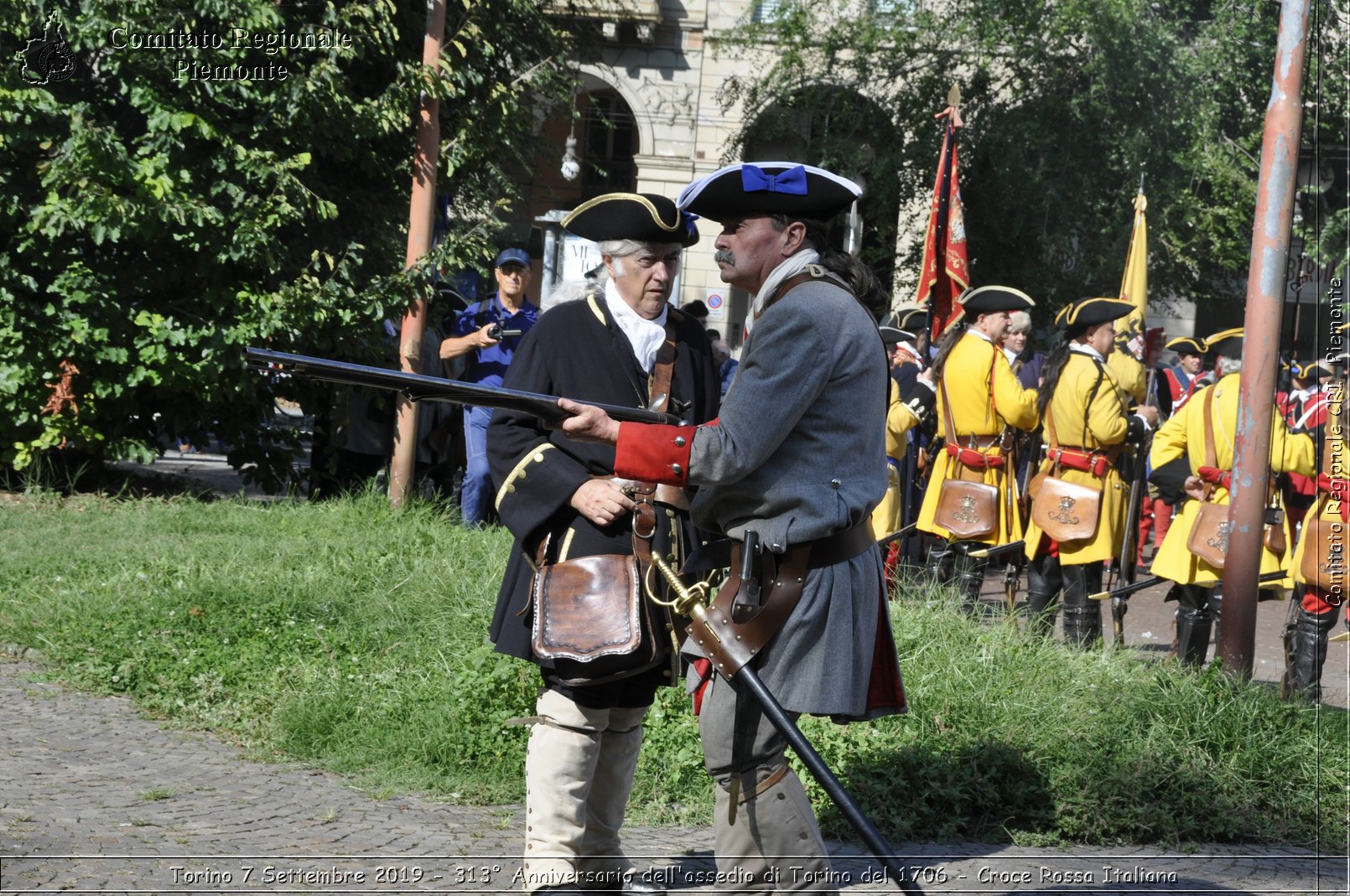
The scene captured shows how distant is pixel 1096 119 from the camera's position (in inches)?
850

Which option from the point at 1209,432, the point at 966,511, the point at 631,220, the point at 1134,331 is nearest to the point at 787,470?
the point at 631,220

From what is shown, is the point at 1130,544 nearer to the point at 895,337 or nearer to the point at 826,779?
the point at 895,337

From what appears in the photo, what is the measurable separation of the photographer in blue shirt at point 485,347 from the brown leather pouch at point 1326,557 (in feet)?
16.2

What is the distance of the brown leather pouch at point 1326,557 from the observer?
7.72 metres

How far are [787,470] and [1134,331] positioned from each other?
8.90 m

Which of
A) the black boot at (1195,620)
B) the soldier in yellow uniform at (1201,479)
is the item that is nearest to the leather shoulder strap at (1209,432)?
the soldier in yellow uniform at (1201,479)

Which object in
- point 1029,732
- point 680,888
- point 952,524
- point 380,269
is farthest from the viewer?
point 380,269

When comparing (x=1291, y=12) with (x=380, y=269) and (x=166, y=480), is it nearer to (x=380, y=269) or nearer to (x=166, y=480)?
(x=380, y=269)

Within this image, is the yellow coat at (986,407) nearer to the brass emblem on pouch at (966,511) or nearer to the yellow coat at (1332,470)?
the brass emblem on pouch at (966,511)

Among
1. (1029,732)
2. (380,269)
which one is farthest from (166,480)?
(1029,732)

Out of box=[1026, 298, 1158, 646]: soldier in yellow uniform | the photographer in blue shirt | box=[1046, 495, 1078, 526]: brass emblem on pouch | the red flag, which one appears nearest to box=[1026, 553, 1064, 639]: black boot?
box=[1026, 298, 1158, 646]: soldier in yellow uniform

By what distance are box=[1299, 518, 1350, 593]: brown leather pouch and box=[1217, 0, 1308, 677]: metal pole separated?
2.75 ft

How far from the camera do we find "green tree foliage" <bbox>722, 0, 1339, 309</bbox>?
21.4m

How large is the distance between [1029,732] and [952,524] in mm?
3439
